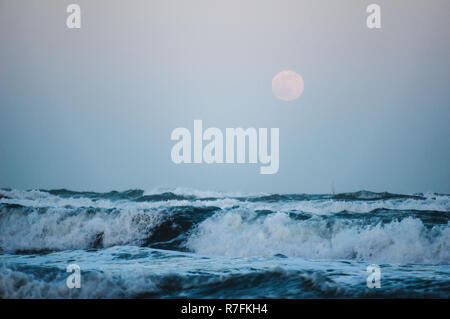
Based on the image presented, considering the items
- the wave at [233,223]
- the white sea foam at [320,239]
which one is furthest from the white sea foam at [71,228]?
the white sea foam at [320,239]

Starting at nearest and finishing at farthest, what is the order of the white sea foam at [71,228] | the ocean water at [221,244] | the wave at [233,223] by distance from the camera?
the ocean water at [221,244]
the wave at [233,223]
the white sea foam at [71,228]

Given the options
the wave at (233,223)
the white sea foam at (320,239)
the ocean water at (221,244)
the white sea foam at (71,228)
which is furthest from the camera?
the white sea foam at (71,228)

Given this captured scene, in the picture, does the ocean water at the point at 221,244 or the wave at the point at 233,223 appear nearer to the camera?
the ocean water at the point at 221,244

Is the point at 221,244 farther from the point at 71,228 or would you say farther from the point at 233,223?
the point at 71,228

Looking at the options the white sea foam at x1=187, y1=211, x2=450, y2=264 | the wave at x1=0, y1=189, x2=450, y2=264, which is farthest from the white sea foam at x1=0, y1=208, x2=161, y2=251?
the white sea foam at x1=187, y1=211, x2=450, y2=264

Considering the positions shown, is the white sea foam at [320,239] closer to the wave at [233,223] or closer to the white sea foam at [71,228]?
the wave at [233,223]

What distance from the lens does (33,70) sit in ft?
15.6

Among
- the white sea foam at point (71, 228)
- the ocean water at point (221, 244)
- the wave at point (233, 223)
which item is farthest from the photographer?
the white sea foam at point (71, 228)

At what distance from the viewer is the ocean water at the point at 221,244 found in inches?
132

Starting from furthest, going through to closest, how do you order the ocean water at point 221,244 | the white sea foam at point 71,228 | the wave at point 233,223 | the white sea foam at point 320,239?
the white sea foam at point 71,228
the wave at point 233,223
the white sea foam at point 320,239
the ocean water at point 221,244

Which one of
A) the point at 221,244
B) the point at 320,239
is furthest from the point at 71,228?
the point at 320,239

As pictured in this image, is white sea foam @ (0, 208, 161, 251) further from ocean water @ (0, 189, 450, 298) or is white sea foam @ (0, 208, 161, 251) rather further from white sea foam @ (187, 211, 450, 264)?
white sea foam @ (187, 211, 450, 264)

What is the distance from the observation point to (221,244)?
185 inches
